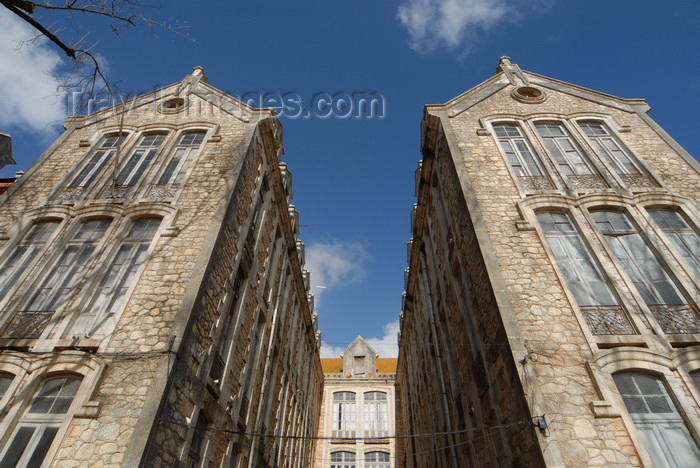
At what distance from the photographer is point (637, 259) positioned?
10.1 m

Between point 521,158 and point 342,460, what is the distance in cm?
2573

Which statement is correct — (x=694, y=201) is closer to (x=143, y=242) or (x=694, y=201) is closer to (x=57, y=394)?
(x=143, y=242)

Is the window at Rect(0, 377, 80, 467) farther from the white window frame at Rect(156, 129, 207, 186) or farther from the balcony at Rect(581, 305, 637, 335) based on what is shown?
the balcony at Rect(581, 305, 637, 335)

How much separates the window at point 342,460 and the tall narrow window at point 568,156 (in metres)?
25.6

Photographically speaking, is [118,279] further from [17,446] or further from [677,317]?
[677,317]

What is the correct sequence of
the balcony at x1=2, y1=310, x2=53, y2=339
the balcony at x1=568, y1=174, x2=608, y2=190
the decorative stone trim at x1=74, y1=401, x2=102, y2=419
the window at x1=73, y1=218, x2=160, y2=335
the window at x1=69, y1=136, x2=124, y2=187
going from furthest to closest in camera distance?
the window at x1=69, y1=136, x2=124, y2=187
the balcony at x1=568, y1=174, x2=608, y2=190
the window at x1=73, y1=218, x2=160, y2=335
the balcony at x1=2, y1=310, x2=53, y2=339
the decorative stone trim at x1=74, y1=401, x2=102, y2=419

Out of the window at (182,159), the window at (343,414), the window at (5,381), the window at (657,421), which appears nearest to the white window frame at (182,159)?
the window at (182,159)

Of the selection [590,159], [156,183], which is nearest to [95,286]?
[156,183]

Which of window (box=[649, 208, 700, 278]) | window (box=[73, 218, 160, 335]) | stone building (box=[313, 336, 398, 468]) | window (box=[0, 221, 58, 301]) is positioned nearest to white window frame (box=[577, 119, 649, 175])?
window (box=[649, 208, 700, 278])

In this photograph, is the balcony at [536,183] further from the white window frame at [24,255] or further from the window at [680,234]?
the white window frame at [24,255]

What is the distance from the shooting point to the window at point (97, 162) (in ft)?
44.1

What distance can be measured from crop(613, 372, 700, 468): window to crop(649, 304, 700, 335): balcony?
138cm

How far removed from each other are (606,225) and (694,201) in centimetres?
277

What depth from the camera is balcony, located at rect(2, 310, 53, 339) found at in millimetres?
9042
